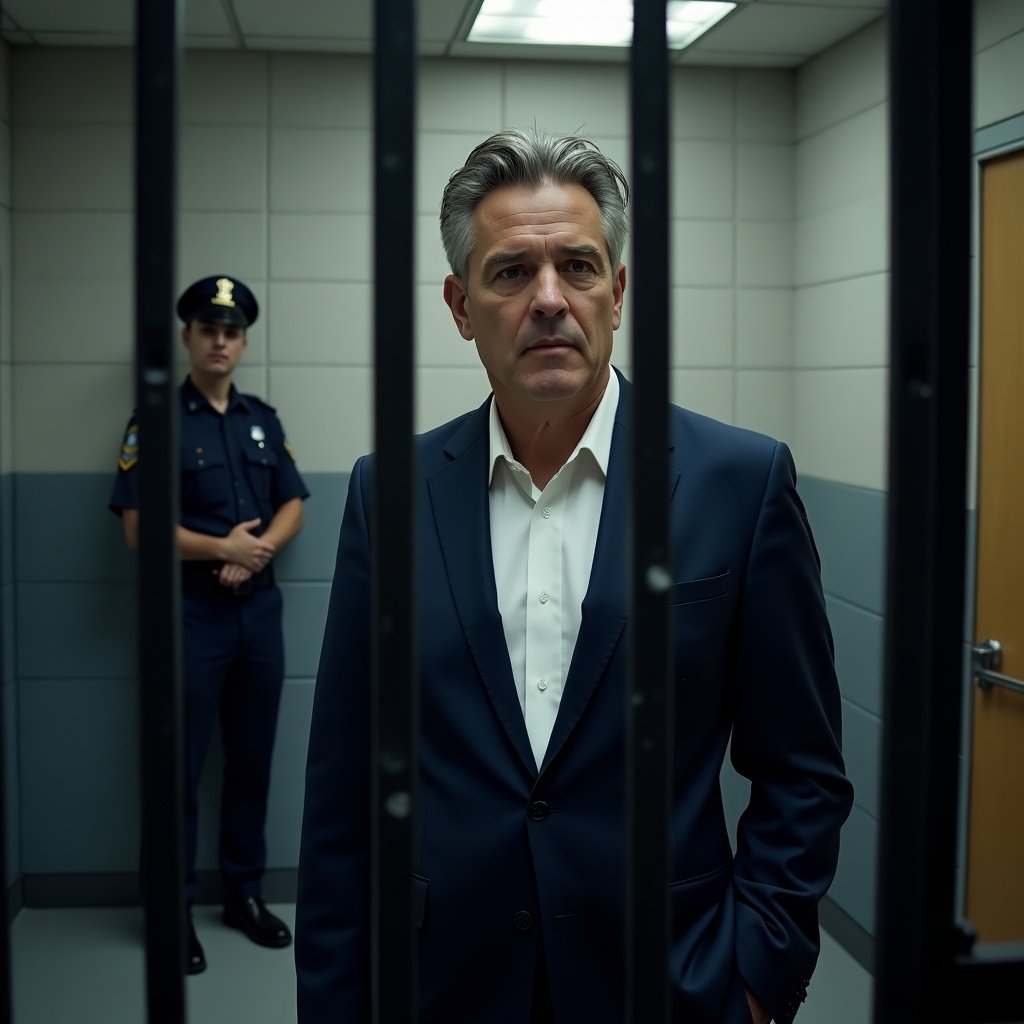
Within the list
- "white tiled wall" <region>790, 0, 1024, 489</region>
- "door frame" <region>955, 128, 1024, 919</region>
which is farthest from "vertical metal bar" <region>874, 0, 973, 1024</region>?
"white tiled wall" <region>790, 0, 1024, 489</region>

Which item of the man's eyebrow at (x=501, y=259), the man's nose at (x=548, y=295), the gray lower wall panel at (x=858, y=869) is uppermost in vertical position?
the man's eyebrow at (x=501, y=259)

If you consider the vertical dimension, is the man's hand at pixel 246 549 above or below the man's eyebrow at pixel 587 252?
below

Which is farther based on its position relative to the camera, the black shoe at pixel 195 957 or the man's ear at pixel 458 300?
the black shoe at pixel 195 957

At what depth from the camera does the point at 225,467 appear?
3605 millimetres

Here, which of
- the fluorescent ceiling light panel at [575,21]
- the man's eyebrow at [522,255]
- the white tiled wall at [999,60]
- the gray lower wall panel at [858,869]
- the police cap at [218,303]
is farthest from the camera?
the police cap at [218,303]

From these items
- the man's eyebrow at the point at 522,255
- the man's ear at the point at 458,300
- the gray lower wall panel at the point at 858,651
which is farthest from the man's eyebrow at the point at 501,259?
the gray lower wall panel at the point at 858,651

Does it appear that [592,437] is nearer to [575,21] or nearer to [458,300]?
[458,300]

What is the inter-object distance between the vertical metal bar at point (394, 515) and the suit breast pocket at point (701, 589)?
0.74m

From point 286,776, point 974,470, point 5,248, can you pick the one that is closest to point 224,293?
point 5,248

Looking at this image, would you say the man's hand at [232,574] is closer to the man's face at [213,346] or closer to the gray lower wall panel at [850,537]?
the man's face at [213,346]

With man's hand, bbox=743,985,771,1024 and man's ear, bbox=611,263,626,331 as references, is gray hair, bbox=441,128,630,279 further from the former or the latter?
man's hand, bbox=743,985,771,1024

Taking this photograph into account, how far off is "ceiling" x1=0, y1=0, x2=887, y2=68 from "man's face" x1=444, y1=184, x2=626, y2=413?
198cm

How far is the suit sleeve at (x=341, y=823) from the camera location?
1.41 meters

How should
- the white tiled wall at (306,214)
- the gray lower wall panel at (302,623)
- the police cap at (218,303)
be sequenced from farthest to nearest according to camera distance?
the gray lower wall panel at (302,623) < the white tiled wall at (306,214) < the police cap at (218,303)
